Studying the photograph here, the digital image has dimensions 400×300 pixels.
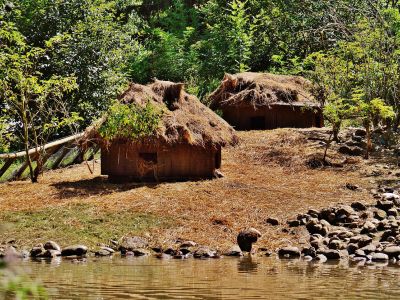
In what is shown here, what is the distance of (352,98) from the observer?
71.5 feet

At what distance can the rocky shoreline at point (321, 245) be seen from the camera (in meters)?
12.3

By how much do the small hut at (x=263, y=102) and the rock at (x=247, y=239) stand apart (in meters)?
13.2

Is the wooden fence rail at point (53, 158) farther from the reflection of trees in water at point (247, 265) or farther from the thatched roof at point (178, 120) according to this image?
the reflection of trees in water at point (247, 265)

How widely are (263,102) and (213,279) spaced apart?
56.7 ft

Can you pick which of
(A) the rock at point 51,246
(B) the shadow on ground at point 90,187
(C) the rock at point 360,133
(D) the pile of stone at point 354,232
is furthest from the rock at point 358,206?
(C) the rock at point 360,133

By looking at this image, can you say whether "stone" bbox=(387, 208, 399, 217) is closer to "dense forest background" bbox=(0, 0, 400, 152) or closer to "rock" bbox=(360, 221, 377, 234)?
"rock" bbox=(360, 221, 377, 234)

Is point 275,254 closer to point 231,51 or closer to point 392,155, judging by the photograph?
point 392,155

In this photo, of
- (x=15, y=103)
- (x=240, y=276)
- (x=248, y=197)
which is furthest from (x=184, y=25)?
(x=240, y=276)

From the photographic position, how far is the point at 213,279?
930 cm

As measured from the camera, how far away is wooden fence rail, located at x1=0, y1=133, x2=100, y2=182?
65.1 ft

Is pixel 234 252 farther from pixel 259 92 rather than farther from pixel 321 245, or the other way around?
pixel 259 92

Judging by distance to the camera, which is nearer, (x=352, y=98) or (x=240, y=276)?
(x=240, y=276)

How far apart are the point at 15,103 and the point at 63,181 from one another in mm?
2565

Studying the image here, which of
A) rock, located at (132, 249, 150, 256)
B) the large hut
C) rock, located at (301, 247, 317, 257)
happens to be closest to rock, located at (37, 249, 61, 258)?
rock, located at (132, 249, 150, 256)
